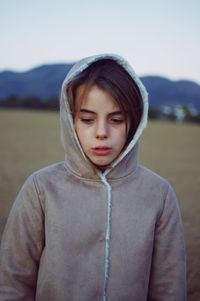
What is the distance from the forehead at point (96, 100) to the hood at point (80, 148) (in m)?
0.09

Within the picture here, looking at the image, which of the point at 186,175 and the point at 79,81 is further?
the point at 186,175

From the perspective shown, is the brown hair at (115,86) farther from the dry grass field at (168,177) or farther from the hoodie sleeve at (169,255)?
the dry grass field at (168,177)

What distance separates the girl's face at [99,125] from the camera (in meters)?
1.74

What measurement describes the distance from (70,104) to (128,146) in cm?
34

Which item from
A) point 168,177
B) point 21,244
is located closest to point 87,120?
point 21,244

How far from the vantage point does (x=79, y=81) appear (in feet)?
5.99

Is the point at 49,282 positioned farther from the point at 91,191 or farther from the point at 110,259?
the point at 91,191

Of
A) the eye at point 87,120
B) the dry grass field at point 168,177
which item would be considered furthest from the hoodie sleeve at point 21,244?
the dry grass field at point 168,177

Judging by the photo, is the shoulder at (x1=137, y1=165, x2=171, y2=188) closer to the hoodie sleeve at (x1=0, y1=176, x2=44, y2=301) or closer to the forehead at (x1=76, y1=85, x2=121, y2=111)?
the forehead at (x1=76, y1=85, x2=121, y2=111)

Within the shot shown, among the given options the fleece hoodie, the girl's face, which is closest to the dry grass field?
the fleece hoodie

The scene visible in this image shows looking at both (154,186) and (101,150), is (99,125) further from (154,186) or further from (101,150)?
(154,186)

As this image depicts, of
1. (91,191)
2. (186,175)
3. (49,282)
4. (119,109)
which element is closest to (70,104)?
(119,109)

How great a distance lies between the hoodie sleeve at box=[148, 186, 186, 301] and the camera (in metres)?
1.86

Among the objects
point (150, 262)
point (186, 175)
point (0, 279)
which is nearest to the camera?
point (0, 279)
